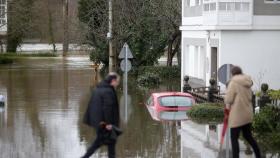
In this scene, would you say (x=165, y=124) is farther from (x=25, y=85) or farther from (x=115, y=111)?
(x=25, y=85)

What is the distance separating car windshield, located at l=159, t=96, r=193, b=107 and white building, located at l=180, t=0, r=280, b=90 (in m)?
5.92

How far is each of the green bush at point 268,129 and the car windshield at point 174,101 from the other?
10212mm

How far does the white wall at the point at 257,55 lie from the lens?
32.0 m

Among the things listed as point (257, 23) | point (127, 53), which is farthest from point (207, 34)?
point (127, 53)

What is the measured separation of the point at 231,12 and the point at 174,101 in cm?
671

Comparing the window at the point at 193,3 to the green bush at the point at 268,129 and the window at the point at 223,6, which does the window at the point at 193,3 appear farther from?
the green bush at the point at 268,129

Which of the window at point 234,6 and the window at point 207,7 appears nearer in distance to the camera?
the window at point 234,6

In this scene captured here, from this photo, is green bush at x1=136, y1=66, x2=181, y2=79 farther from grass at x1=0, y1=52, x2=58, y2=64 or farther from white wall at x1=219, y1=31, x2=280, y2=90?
grass at x1=0, y1=52, x2=58, y2=64

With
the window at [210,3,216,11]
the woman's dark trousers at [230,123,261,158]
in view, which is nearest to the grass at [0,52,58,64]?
the window at [210,3,216,11]

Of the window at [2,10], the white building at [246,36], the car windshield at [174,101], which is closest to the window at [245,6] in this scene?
the white building at [246,36]

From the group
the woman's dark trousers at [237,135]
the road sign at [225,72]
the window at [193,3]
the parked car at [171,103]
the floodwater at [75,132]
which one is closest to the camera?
the woman's dark trousers at [237,135]

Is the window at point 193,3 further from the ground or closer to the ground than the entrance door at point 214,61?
further from the ground

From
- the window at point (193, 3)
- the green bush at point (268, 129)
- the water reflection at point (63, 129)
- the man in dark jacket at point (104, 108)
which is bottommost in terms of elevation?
the water reflection at point (63, 129)

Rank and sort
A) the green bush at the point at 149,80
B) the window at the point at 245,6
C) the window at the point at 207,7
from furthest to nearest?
the green bush at the point at 149,80
the window at the point at 207,7
the window at the point at 245,6
